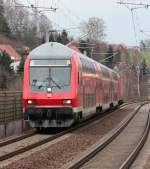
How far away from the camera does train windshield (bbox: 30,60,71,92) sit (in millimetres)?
23188

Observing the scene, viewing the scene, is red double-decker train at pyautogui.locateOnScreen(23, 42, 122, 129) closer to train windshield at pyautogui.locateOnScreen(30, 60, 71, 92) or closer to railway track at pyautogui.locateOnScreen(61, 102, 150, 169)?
train windshield at pyautogui.locateOnScreen(30, 60, 71, 92)

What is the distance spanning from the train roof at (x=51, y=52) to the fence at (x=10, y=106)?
2.05 metres

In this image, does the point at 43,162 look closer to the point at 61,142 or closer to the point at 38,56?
the point at 61,142

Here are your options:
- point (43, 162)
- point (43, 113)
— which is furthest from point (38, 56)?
point (43, 162)

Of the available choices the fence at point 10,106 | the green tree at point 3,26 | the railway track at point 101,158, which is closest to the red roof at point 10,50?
the green tree at point 3,26

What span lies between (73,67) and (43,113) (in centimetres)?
219

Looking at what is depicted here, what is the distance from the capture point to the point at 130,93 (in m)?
106

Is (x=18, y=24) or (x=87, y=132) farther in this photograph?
(x=18, y=24)

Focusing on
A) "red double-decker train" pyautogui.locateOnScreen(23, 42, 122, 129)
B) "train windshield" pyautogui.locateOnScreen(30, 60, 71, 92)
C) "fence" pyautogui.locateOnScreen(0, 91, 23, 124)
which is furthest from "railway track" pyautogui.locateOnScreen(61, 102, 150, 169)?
"fence" pyautogui.locateOnScreen(0, 91, 23, 124)

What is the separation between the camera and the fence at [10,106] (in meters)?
23.9

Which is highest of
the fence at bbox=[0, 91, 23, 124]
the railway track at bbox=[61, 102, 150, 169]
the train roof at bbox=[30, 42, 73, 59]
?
the train roof at bbox=[30, 42, 73, 59]

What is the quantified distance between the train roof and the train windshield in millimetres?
453

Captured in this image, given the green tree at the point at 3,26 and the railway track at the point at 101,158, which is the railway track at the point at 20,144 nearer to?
the railway track at the point at 101,158

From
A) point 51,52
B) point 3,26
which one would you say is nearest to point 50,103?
point 51,52
